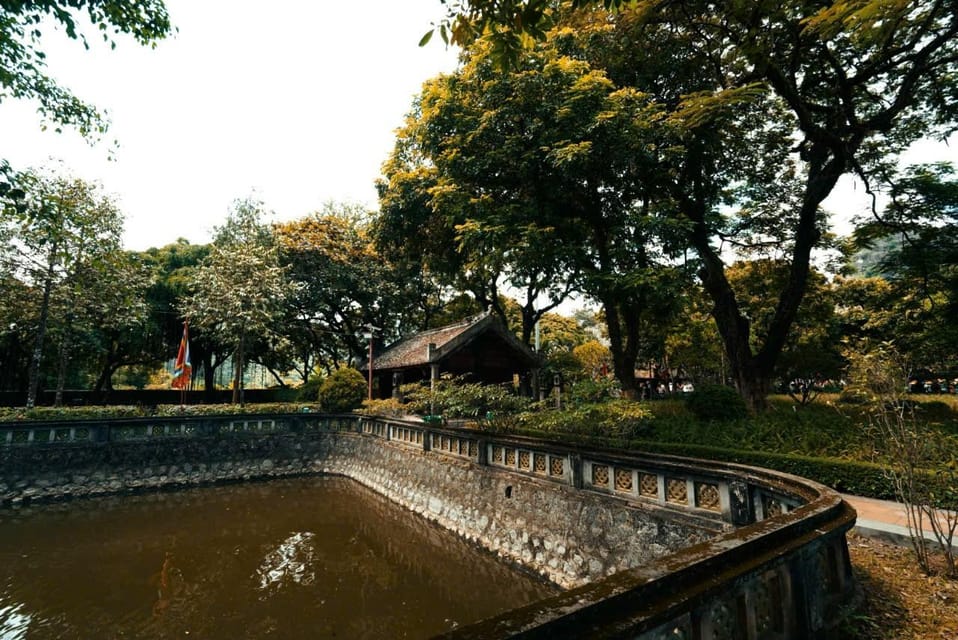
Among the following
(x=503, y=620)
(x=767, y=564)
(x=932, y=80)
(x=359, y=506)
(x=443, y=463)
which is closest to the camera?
(x=503, y=620)

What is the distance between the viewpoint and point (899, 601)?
4.05 meters

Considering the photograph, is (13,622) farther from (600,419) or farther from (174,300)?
(174,300)

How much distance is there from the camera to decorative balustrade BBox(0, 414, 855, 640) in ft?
6.76

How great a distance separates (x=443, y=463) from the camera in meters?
11.7

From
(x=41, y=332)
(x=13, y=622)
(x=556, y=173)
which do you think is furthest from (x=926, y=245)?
(x=41, y=332)

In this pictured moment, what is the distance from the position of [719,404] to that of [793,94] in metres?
9.23

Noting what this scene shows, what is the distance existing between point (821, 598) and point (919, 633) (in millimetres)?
994

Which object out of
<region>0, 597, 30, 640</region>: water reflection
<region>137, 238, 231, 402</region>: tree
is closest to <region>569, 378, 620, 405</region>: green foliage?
<region>0, 597, 30, 640</region>: water reflection

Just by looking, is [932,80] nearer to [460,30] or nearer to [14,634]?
[460,30]

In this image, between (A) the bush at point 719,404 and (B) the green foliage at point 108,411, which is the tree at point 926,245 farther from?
(B) the green foliage at point 108,411

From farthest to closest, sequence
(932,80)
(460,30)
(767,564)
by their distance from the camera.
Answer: (932,80) < (460,30) < (767,564)

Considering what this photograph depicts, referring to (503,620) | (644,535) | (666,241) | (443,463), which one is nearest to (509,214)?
(666,241)

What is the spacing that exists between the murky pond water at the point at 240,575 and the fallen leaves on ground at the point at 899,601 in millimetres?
4799

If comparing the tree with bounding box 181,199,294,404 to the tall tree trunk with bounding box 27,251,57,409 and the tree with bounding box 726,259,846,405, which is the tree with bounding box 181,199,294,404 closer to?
the tall tree trunk with bounding box 27,251,57,409
